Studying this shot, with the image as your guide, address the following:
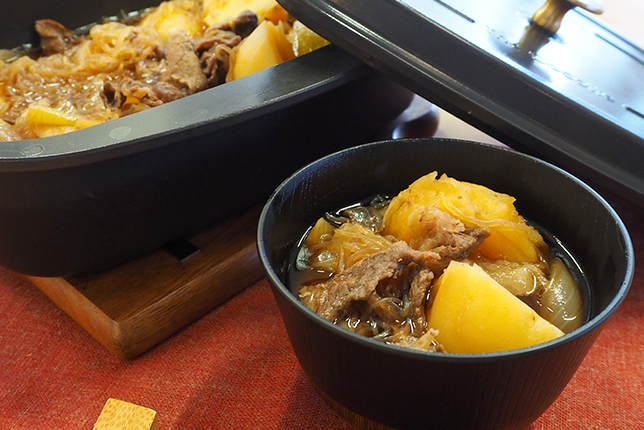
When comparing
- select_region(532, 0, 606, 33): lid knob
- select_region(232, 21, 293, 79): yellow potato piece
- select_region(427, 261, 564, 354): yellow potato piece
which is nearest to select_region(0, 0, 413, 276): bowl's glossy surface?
select_region(232, 21, 293, 79): yellow potato piece

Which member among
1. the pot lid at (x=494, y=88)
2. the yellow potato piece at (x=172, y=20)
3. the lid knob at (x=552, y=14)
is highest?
the lid knob at (x=552, y=14)

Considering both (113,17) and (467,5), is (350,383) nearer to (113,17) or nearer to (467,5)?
(467,5)

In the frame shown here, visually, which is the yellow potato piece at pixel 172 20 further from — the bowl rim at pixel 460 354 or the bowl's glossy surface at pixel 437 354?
the bowl rim at pixel 460 354

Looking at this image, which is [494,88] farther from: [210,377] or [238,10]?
[238,10]

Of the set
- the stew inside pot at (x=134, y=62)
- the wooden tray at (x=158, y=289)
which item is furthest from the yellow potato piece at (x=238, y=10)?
the wooden tray at (x=158, y=289)

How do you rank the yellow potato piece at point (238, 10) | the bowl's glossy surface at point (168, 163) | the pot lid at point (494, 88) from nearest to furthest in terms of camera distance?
the bowl's glossy surface at point (168, 163) → the pot lid at point (494, 88) → the yellow potato piece at point (238, 10)
